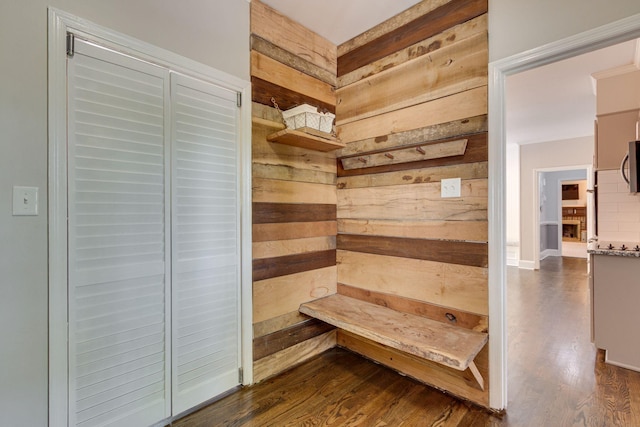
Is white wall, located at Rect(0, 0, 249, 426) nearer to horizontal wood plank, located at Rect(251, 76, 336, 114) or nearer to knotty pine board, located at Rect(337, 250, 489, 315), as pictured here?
horizontal wood plank, located at Rect(251, 76, 336, 114)

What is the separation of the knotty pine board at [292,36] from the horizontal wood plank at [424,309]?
6.09 ft

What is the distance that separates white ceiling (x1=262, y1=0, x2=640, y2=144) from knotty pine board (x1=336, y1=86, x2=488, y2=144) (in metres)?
0.71

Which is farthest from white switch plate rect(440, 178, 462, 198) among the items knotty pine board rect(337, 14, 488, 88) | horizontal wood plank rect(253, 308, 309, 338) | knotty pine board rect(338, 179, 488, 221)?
horizontal wood plank rect(253, 308, 309, 338)

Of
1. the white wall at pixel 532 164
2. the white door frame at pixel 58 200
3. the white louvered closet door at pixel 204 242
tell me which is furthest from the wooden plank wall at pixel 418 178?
the white wall at pixel 532 164

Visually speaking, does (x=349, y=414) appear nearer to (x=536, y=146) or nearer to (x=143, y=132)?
(x=143, y=132)

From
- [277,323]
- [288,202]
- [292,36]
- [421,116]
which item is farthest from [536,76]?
[277,323]

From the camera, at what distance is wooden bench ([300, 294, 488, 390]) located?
1.52 metres

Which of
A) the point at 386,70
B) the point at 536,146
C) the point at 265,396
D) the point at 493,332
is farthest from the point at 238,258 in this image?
the point at 536,146

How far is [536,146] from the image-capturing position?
5.73m

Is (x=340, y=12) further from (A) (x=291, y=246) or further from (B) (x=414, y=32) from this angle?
(A) (x=291, y=246)

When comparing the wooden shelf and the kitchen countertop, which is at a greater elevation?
the wooden shelf

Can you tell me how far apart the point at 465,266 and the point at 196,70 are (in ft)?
6.42

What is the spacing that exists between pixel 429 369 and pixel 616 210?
2.62m

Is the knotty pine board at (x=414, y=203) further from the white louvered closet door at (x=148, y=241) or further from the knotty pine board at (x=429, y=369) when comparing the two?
the white louvered closet door at (x=148, y=241)
